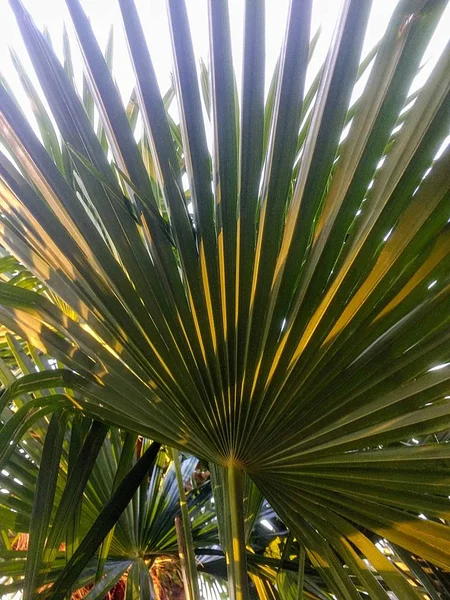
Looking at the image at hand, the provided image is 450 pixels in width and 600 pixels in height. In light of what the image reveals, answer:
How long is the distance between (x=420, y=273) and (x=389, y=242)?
0.08m

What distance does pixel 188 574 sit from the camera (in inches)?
32.6

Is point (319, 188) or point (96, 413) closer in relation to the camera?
point (319, 188)

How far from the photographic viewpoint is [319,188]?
66 centimetres

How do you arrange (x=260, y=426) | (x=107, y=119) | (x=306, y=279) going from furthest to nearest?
(x=260, y=426)
(x=306, y=279)
(x=107, y=119)

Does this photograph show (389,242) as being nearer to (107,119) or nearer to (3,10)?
(107,119)

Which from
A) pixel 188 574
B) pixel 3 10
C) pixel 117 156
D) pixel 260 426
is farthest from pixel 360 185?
pixel 188 574

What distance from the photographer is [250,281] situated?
750mm

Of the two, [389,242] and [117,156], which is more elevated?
[117,156]

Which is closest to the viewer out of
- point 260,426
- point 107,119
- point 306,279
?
point 107,119

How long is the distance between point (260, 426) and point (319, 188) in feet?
1.44

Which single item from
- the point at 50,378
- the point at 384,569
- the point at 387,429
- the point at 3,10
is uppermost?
the point at 3,10

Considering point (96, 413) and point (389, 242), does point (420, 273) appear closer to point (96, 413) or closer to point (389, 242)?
point (389, 242)

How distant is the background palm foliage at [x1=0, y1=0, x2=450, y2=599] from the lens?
59 cm

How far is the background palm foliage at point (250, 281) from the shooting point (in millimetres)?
589
